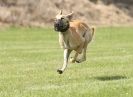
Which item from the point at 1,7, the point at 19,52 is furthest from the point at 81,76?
the point at 1,7

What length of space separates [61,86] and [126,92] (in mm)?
1832

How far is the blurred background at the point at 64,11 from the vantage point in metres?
43.9

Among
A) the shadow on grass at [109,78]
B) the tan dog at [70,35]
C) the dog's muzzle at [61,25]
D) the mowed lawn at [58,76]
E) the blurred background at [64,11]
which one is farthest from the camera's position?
the blurred background at [64,11]

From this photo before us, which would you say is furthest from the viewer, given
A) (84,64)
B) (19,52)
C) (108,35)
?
(108,35)

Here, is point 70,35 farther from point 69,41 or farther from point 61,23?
point 61,23

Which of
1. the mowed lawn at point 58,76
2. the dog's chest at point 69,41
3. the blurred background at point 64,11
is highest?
the dog's chest at point 69,41

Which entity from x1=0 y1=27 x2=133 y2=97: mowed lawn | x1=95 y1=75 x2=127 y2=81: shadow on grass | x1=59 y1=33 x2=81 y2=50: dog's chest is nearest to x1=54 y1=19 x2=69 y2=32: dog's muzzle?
x1=59 y1=33 x2=81 y2=50: dog's chest

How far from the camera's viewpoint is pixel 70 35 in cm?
1484

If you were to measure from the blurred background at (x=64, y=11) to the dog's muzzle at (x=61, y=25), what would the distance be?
85.7 feet

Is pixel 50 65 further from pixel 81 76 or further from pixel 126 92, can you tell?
pixel 126 92

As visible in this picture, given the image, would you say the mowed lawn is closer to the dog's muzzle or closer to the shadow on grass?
the shadow on grass

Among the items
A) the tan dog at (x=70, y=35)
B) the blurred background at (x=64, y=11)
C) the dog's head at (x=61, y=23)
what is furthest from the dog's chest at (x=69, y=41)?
the blurred background at (x=64, y=11)

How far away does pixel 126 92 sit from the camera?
1216 cm

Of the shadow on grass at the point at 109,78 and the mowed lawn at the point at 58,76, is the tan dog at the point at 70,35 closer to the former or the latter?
the mowed lawn at the point at 58,76
